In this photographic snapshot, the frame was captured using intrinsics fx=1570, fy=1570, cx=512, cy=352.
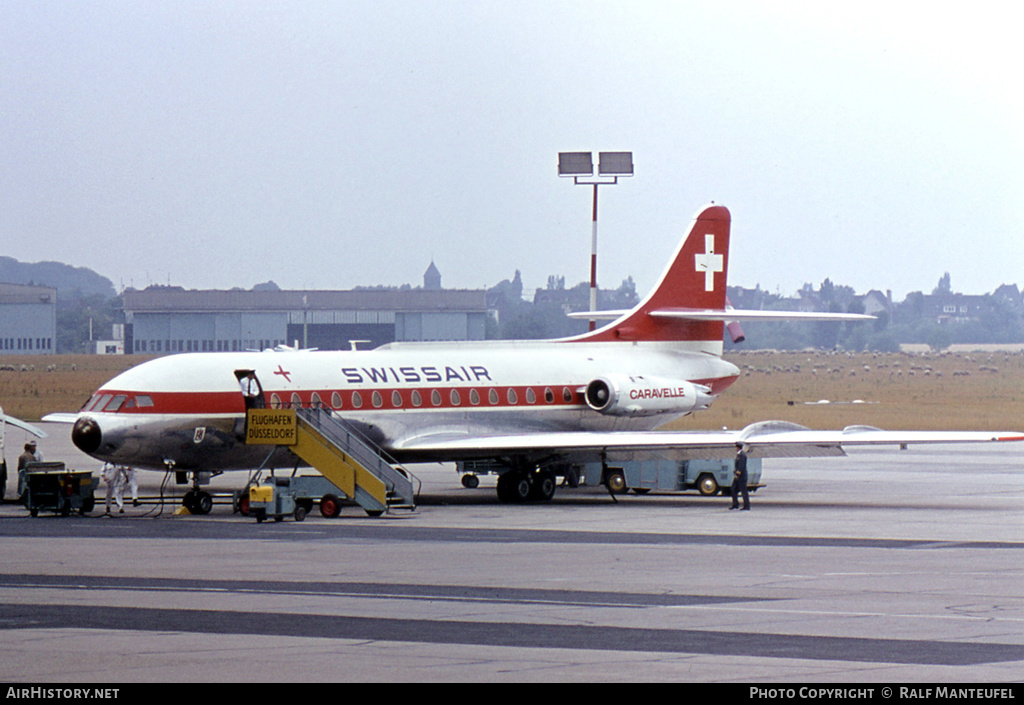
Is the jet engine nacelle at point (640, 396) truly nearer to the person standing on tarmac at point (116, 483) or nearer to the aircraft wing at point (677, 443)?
the aircraft wing at point (677, 443)

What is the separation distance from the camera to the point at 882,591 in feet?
71.8

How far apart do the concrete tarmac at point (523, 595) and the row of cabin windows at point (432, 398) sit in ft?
9.18

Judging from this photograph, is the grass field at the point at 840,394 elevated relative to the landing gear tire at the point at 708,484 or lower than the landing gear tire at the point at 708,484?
lower

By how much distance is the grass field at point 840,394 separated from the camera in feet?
268

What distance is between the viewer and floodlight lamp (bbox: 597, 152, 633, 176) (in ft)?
210

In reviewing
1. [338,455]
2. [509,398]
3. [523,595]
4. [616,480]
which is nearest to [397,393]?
[509,398]

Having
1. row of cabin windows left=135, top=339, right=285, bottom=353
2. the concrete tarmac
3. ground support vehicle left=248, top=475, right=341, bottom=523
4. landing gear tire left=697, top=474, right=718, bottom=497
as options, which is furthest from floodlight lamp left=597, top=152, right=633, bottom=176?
row of cabin windows left=135, top=339, right=285, bottom=353

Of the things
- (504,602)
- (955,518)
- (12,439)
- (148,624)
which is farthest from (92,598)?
(12,439)

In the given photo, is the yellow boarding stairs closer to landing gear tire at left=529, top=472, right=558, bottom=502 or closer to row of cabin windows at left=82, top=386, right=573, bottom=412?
row of cabin windows at left=82, top=386, right=573, bottom=412

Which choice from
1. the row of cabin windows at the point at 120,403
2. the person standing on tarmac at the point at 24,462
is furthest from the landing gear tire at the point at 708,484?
the person standing on tarmac at the point at 24,462

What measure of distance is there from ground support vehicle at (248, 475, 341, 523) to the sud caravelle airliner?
8.99 feet
